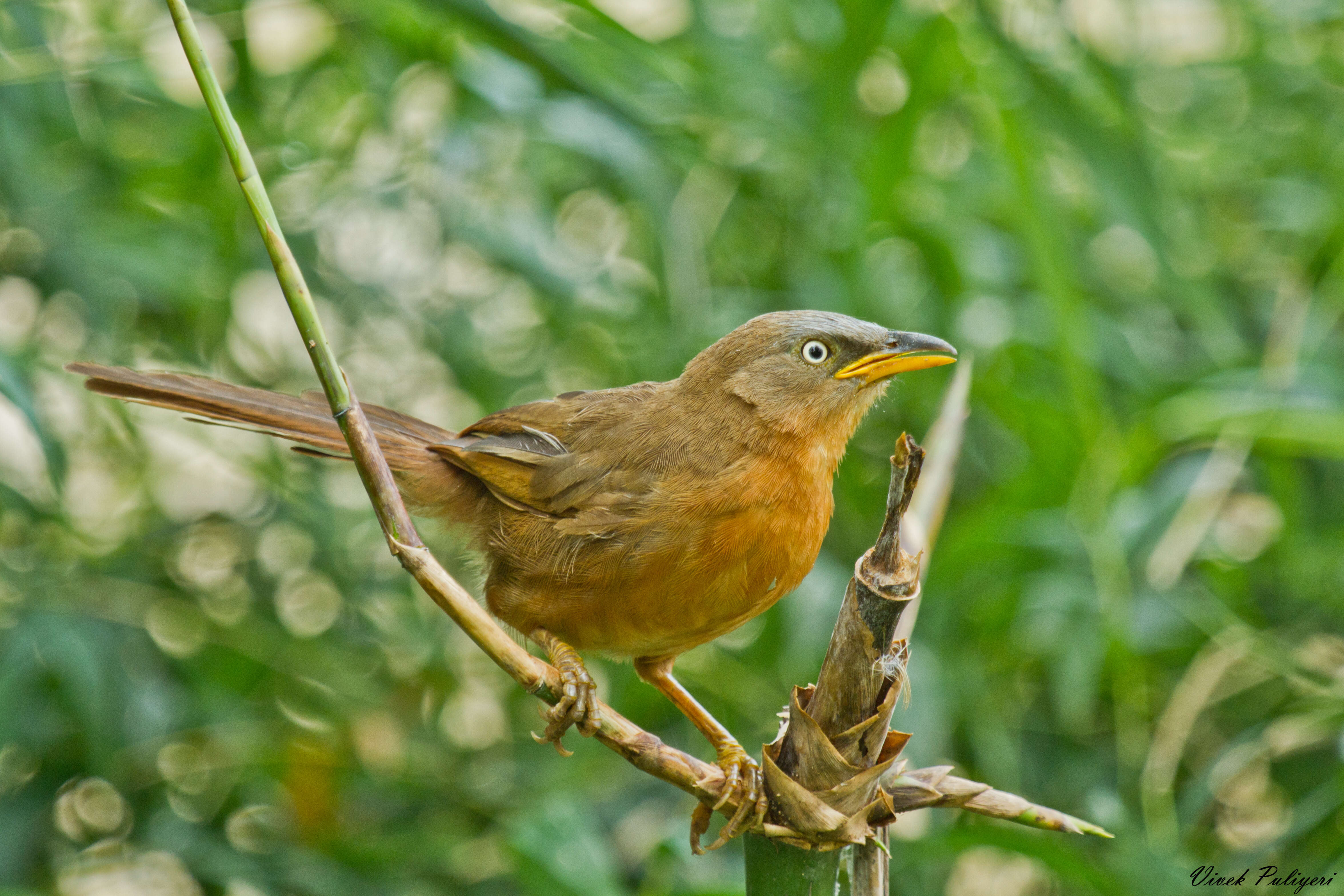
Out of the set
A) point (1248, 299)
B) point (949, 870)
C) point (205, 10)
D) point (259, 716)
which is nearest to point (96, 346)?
point (205, 10)

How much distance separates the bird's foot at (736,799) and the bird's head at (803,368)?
760 millimetres

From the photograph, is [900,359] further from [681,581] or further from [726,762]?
[726,762]

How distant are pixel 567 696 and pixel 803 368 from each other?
1010 millimetres

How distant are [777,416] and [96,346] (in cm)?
208

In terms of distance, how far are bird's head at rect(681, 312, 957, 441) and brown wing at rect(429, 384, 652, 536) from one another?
0.28 meters

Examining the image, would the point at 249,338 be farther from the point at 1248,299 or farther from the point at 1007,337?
the point at 1248,299

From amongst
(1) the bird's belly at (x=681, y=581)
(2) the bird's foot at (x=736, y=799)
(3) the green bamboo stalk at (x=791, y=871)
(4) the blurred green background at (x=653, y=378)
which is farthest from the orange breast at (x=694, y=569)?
(3) the green bamboo stalk at (x=791, y=871)

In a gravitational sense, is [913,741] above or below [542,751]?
above

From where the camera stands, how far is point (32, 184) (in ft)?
10.2

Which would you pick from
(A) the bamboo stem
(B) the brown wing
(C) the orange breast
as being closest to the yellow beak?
(C) the orange breast

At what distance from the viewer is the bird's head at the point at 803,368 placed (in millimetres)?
2773

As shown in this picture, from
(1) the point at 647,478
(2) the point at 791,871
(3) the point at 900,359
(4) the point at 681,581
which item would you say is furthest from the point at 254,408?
(2) the point at 791,871

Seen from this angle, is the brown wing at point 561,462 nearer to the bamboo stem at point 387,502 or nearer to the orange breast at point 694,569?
the orange breast at point 694,569

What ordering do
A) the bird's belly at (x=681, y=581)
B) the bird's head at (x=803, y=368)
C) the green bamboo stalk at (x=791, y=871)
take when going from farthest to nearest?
the bird's head at (x=803, y=368)
the bird's belly at (x=681, y=581)
the green bamboo stalk at (x=791, y=871)
